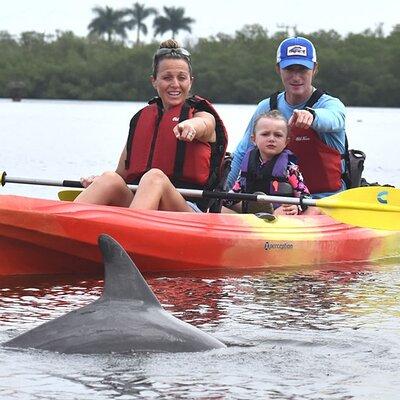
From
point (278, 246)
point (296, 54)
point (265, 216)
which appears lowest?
point (278, 246)

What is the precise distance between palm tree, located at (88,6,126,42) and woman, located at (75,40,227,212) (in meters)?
129

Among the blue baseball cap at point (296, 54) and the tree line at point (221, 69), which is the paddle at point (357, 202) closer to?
the blue baseball cap at point (296, 54)

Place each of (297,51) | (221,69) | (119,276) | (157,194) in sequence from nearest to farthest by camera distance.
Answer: (119,276) → (157,194) → (297,51) → (221,69)

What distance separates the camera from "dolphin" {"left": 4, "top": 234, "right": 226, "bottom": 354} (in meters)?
6.07

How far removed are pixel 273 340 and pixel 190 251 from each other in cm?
261

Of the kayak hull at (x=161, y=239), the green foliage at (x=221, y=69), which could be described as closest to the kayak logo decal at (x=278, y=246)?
the kayak hull at (x=161, y=239)

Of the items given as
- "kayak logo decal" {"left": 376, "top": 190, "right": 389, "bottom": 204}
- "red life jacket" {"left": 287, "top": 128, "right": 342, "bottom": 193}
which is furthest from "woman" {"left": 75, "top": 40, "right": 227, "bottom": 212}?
"kayak logo decal" {"left": 376, "top": 190, "right": 389, "bottom": 204}

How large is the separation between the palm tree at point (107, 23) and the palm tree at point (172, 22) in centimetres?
484

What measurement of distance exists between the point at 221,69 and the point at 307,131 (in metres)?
66.9

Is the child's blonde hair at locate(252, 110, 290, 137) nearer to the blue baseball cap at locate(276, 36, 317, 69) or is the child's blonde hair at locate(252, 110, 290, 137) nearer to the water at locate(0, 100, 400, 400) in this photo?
the blue baseball cap at locate(276, 36, 317, 69)

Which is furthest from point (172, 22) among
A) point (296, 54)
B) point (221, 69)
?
point (296, 54)

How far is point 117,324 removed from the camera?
20.2ft

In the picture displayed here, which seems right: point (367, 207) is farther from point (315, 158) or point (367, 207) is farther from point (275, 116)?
point (275, 116)

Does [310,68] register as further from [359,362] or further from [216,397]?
[216,397]
